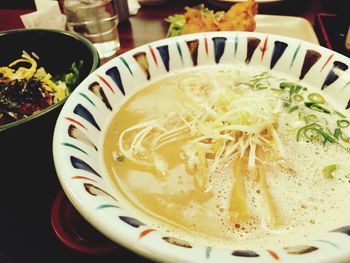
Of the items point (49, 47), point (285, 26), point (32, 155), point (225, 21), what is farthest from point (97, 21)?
point (32, 155)

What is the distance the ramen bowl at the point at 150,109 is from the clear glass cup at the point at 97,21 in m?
0.74

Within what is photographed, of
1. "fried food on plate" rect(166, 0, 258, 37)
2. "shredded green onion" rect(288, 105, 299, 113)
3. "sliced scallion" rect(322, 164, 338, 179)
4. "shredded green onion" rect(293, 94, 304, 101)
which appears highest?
"fried food on plate" rect(166, 0, 258, 37)

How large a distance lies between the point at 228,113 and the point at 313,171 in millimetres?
286

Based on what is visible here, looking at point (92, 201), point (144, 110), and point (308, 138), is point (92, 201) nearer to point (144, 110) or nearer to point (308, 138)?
point (144, 110)

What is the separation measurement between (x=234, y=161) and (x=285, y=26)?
1313 mm

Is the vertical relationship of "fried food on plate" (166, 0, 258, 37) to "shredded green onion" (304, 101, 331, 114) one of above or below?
above

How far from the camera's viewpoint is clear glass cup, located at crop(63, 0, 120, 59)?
1883mm

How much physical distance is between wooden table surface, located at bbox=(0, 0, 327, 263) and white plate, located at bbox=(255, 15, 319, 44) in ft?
0.63

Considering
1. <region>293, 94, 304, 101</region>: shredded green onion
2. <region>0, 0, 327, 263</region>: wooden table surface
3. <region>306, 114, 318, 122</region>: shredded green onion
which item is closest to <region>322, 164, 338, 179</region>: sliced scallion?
<region>306, 114, 318, 122</region>: shredded green onion

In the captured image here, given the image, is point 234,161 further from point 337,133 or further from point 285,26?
point 285,26

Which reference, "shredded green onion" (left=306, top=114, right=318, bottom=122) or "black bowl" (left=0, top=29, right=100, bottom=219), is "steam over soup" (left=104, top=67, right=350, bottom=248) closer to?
"shredded green onion" (left=306, top=114, right=318, bottom=122)

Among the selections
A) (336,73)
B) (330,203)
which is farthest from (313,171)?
(336,73)

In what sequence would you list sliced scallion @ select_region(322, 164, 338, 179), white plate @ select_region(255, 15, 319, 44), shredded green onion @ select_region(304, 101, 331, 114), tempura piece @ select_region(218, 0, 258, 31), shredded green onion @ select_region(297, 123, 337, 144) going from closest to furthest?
sliced scallion @ select_region(322, 164, 338, 179)
shredded green onion @ select_region(297, 123, 337, 144)
shredded green onion @ select_region(304, 101, 331, 114)
tempura piece @ select_region(218, 0, 258, 31)
white plate @ select_region(255, 15, 319, 44)

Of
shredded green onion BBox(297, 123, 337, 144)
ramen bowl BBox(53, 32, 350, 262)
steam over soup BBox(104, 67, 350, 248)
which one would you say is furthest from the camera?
shredded green onion BBox(297, 123, 337, 144)
